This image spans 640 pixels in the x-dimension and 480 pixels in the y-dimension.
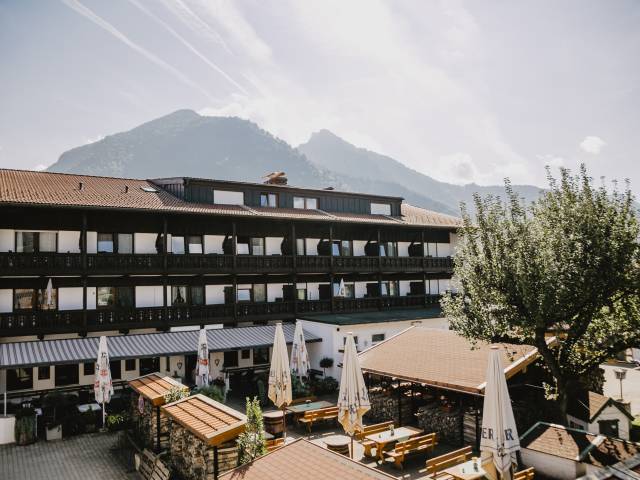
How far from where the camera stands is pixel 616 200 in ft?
53.9

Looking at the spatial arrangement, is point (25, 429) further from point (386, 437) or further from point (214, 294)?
point (386, 437)

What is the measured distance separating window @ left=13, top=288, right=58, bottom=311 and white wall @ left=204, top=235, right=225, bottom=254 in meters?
8.57

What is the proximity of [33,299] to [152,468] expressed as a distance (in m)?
13.8

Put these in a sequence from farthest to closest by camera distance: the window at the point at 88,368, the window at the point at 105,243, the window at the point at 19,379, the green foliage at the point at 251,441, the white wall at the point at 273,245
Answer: the white wall at the point at 273,245
the window at the point at 105,243
the window at the point at 88,368
the window at the point at 19,379
the green foliage at the point at 251,441

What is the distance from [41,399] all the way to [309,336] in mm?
14342

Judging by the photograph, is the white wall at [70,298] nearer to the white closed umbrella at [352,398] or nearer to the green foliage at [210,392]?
the green foliage at [210,392]

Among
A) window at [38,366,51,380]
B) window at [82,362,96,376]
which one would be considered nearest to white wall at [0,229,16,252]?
window at [38,366,51,380]

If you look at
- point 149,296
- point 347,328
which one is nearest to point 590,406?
point 347,328

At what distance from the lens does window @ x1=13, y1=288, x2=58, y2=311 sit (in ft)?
81.4

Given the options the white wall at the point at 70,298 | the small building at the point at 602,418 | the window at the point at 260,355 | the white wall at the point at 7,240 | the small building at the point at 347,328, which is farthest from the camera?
the window at the point at 260,355

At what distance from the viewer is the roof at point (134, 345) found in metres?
→ 22.1

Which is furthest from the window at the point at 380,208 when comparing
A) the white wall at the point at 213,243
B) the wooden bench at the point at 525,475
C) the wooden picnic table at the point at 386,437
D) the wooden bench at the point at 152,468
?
the wooden bench at the point at 525,475

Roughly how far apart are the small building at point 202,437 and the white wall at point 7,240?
1506cm

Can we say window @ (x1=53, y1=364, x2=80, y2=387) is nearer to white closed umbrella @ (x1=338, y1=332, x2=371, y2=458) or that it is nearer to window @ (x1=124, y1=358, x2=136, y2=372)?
window @ (x1=124, y1=358, x2=136, y2=372)
